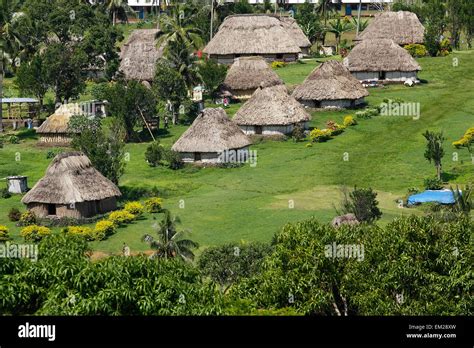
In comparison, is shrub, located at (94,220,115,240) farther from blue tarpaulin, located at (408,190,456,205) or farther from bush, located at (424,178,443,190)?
bush, located at (424,178,443,190)

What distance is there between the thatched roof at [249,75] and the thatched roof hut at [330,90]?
4.03 meters

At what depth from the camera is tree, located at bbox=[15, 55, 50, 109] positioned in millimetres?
77688

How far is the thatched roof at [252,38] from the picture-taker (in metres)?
98.0

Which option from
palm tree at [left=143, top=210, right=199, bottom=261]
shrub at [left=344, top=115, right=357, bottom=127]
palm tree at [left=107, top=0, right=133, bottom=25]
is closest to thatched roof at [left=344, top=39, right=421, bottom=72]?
shrub at [left=344, top=115, right=357, bottom=127]

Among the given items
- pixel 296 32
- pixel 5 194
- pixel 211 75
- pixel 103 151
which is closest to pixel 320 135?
pixel 211 75

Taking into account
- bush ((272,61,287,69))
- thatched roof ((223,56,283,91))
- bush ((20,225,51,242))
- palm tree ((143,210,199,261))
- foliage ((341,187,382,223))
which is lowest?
bush ((272,61,287,69))

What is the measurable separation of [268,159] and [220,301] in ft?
128

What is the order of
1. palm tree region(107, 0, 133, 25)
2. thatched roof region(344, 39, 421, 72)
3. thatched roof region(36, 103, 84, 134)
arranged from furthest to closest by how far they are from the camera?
palm tree region(107, 0, 133, 25), thatched roof region(344, 39, 421, 72), thatched roof region(36, 103, 84, 134)

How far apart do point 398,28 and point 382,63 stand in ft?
47.6

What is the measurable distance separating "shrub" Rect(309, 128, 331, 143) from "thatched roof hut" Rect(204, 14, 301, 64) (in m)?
27.5

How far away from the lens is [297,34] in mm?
104250

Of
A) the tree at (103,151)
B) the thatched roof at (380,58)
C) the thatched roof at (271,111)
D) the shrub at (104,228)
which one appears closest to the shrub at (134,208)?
the shrub at (104,228)

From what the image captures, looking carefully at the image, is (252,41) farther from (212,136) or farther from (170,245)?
(170,245)

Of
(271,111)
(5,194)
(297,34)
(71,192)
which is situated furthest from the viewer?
(297,34)
